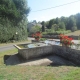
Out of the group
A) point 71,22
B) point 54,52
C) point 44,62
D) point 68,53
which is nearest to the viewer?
point 44,62

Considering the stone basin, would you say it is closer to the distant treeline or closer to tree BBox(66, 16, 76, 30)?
the distant treeline

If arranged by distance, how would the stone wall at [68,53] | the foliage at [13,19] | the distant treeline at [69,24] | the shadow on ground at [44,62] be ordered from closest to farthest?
the shadow on ground at [44,62], the stone wall at [68,53], the foliage at [13,19], the distant treeline at [69,24]

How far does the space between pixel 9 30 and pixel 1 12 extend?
3564 mm

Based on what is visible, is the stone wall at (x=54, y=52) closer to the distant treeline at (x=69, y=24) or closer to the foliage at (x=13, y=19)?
the foliage at (x=13, y=19)

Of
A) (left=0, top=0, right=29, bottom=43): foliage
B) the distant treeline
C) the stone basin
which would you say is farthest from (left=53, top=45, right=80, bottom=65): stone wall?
the distant treeline

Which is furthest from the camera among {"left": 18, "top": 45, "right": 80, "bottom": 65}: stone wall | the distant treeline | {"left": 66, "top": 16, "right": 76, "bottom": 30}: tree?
{"left": 66, "top": 16, "right": 76, "bottom": 30}: tree

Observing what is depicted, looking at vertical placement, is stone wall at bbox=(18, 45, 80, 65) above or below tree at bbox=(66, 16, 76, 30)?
below

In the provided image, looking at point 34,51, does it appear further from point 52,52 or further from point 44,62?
point 52,52

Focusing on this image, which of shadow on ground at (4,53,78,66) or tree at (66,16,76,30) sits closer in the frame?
shadow on ground at (4,53,78,66)

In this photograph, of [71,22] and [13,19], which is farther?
[71,22]

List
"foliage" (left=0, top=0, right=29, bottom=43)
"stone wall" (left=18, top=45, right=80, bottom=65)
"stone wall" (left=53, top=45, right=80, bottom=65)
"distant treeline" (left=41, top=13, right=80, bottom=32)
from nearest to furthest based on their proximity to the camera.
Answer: "stone wall" (left=53, top=45, right=80, bottom=65) → "stone wall" (left=18, top=45, right=80, bottom=65) → "foliage" (left=0, top=0, right=29, bottom=43) → "distant treeline" (left=41, top=13, right=80, bottom=32)

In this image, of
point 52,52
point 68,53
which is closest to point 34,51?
point 52,52

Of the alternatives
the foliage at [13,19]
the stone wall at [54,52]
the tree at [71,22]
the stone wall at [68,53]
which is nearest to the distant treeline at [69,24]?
the tree at [71,22]

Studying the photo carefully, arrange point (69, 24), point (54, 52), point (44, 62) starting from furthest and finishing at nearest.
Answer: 1. point (69, 24)
2. point (54, 52)
3. point (44, 62)
